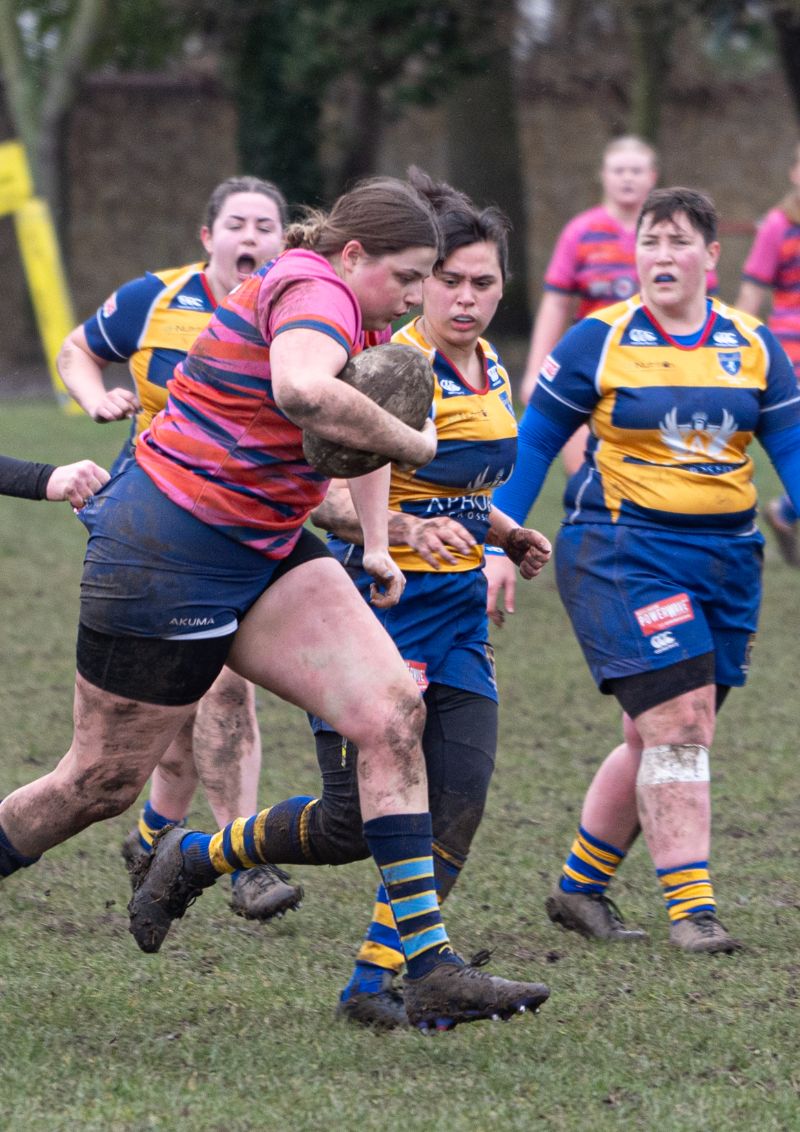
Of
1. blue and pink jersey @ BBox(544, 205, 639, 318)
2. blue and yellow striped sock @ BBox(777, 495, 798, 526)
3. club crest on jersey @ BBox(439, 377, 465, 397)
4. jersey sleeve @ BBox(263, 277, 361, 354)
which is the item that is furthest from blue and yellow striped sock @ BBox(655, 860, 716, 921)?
blue and yellow striped sock @ BBox(777, 495, 798, 526)

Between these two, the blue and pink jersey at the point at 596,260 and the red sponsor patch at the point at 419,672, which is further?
the blue and pink jersey at the point at 596,260

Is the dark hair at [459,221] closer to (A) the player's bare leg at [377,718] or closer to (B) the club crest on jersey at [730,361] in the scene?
(B) the club crest on jersey at [730,361]

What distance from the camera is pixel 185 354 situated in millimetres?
5633

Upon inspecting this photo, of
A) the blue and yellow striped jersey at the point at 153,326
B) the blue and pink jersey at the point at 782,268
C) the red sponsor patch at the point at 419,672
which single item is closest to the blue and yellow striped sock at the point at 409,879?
the red sponsor patch at the point at 419,672

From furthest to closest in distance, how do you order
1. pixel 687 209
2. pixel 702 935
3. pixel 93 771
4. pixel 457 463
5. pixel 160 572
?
pixel 687 209, pixel 702 935, pixel 457 463, pixel 93 771, pixel 160 572

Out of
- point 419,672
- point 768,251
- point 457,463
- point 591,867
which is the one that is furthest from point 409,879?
point 768,251

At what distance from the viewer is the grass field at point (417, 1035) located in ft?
12.2

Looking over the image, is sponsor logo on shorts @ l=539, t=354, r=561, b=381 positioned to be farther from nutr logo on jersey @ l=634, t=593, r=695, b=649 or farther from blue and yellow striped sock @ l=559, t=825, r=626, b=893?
blue and yellow striped sock @ l=559, t=825, r=626, b=893

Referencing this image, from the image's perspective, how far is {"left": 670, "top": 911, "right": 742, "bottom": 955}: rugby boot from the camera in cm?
491

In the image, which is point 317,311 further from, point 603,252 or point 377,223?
point 603,252

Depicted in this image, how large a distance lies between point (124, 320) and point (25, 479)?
5.18ft

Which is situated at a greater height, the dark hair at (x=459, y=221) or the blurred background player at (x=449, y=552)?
the dark hair at (x=459, y=221)

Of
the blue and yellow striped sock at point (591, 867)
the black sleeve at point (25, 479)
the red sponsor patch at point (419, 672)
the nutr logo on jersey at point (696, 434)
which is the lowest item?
the blue and yellow striped sock at point (591, 867)

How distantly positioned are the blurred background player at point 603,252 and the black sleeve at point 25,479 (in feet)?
16.6
